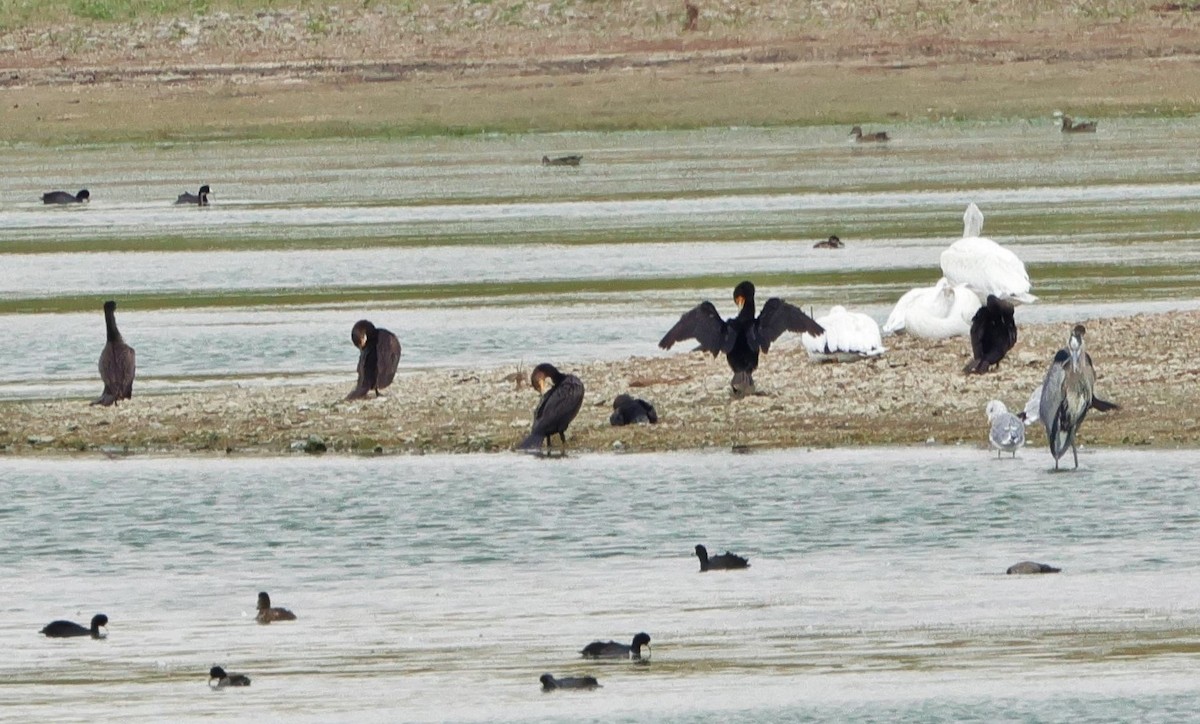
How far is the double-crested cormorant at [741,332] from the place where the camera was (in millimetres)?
16453

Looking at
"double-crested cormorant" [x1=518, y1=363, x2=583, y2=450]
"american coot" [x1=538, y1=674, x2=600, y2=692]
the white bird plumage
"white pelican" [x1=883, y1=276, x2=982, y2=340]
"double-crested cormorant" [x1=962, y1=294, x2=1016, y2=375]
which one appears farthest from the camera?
"white pelican" [x1=883, y1=276, x2=982, y2=340]

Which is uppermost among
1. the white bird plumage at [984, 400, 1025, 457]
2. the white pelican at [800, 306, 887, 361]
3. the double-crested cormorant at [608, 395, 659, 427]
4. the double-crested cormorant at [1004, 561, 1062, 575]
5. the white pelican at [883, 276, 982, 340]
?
the white pelican at [883, 276, 982, 340]

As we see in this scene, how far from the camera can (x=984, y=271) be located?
1858 cm

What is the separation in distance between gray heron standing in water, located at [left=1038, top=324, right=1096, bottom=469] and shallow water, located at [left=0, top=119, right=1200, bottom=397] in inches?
233

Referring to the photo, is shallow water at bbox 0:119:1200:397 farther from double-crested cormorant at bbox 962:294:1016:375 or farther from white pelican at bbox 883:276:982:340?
double-crested cormorant at bbox 962:294:1016:375

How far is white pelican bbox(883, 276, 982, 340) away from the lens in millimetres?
18031

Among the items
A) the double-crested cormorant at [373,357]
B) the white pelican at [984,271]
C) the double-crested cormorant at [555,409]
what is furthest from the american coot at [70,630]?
the white pelican at [984,271]

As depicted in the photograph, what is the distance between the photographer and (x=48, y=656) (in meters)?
10.8

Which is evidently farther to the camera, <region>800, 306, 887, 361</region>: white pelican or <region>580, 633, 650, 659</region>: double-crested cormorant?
<region>800, 306, 887, 361</region>: white pelican

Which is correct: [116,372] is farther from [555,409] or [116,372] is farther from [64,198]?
→ [64,198]

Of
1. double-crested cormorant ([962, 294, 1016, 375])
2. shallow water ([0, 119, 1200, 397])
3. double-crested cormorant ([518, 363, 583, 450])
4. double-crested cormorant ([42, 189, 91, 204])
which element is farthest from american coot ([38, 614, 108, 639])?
double-crested cormorant ([42, 189, 91, 204])

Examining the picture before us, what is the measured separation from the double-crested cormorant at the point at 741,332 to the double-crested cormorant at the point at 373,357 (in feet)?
6.47

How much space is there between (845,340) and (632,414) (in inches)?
74.8

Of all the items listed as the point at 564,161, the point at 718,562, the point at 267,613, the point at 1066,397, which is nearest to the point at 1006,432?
the point at 1066,397
